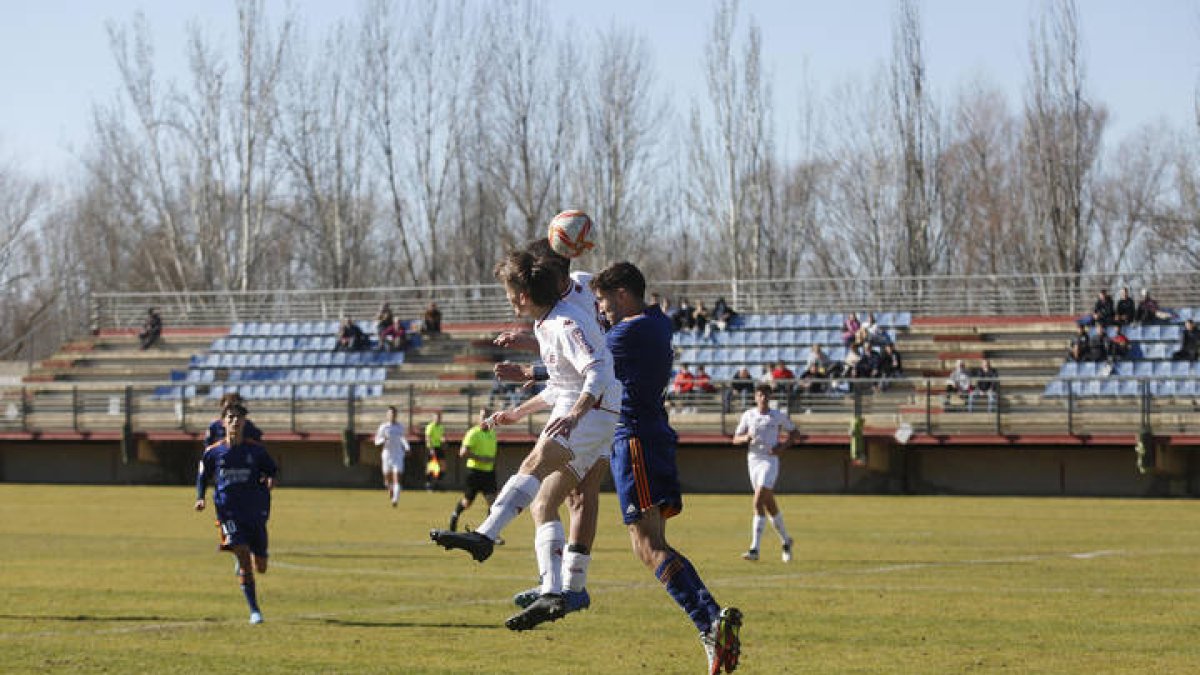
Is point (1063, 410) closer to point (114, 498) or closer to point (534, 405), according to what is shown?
point (114, 498)

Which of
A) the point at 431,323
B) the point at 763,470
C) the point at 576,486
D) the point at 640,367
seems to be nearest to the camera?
the point at 576,486

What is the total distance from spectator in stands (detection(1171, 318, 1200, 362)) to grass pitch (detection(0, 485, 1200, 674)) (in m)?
11.2

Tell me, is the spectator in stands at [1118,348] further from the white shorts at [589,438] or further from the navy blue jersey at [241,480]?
the white shorts at [589,438]

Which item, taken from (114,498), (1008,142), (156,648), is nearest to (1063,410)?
(114,498)

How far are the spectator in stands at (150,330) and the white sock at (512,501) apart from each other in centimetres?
A: 4855

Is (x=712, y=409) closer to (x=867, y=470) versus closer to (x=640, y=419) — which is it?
(x=867, y=470)

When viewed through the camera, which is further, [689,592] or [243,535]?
[243,535]

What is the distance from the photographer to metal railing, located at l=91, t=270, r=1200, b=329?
1993 inches

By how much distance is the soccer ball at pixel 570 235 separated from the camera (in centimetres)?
1035

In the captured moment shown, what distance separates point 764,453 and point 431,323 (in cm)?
3087

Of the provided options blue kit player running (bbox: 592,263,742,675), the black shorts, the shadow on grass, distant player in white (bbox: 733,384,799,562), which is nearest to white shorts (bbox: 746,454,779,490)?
distant player in white (bbox: 733,384,799,562)

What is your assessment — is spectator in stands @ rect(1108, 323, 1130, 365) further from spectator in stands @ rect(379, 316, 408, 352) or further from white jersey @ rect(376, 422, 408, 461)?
spectator in stands @ rect(379, 316, 408, 352)

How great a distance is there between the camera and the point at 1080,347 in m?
43.6

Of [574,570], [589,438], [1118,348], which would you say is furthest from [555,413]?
[1118,348]
